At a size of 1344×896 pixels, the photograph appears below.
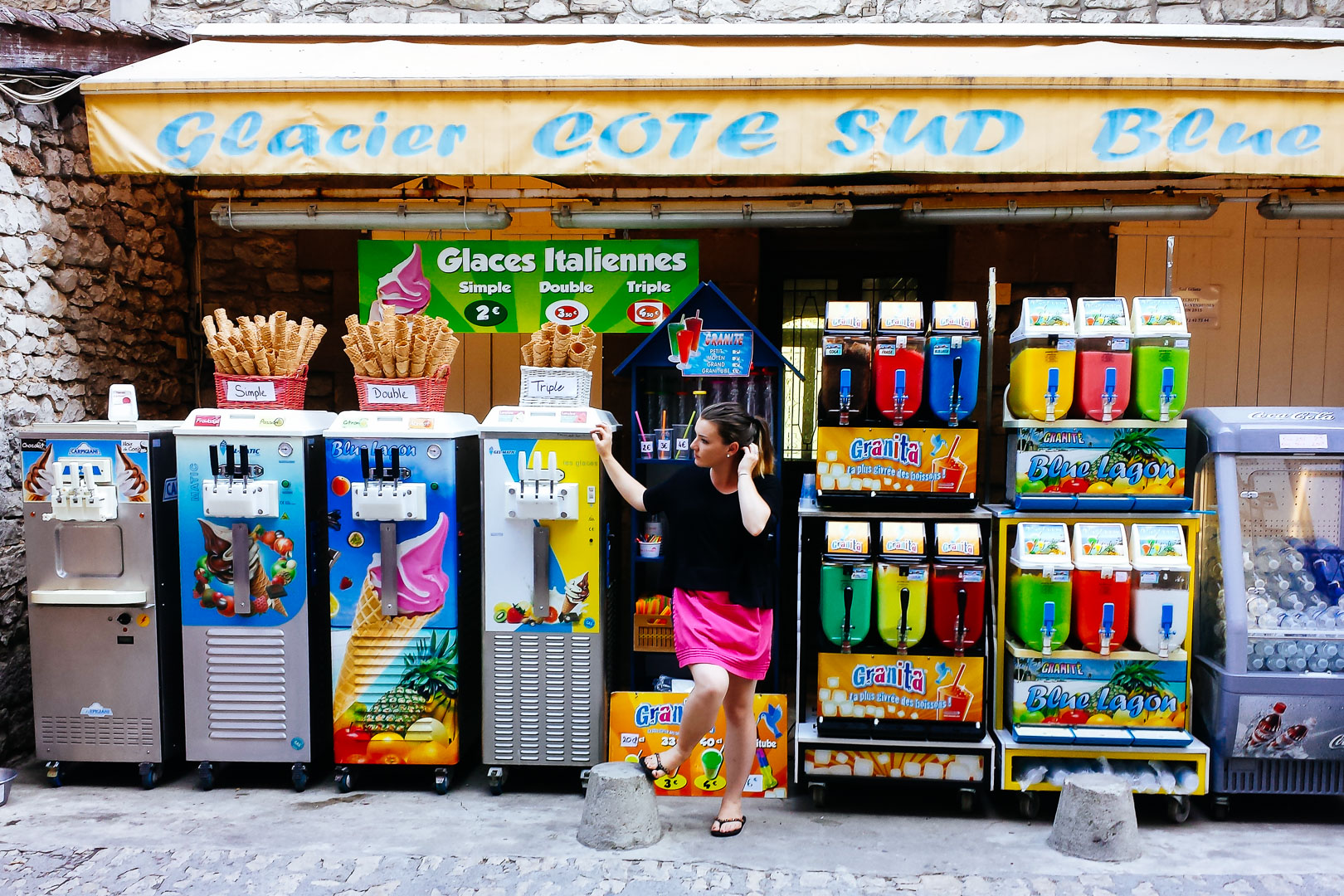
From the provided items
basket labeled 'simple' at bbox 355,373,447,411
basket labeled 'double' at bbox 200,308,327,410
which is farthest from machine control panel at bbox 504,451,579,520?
basket labeled 'double' at bbox 200,308,327,410

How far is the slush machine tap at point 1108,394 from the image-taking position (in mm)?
3977

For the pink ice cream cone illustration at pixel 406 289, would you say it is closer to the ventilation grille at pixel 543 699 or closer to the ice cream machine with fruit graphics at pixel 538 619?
the ice cream machine with fruit graphics at pixel 538 619

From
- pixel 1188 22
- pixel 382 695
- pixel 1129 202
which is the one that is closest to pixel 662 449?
pixel 382 695

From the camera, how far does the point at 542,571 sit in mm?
4293

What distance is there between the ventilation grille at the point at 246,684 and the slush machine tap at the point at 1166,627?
4115 millimetres

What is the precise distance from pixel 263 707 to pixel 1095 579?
3974 millimetres

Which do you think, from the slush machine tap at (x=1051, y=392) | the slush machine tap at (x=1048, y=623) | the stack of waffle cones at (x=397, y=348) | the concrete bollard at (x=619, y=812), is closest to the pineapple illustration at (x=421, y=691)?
the concrete bollard at (x=619, y=812)

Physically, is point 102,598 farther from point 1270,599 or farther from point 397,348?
point 1270,599

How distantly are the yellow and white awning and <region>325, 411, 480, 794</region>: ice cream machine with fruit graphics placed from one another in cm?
141

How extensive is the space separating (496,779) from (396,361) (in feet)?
7.01

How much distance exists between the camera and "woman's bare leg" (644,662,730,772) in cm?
371

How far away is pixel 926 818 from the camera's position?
4.12 meters

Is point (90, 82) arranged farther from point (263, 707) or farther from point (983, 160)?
point (983, 160)

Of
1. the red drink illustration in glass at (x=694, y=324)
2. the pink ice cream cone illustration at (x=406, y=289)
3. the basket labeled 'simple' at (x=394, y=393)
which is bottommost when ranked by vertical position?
the basket labeled 'simple' at (x=394, y=393)
